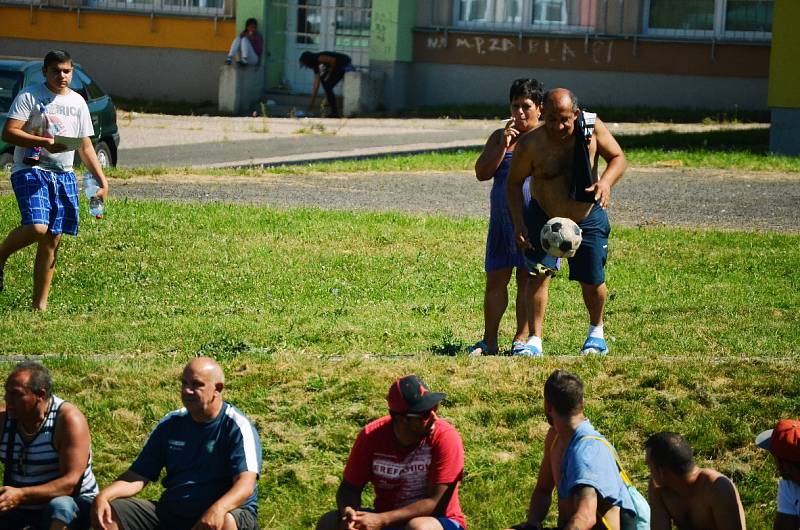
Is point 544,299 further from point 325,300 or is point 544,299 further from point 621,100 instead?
point 621,100

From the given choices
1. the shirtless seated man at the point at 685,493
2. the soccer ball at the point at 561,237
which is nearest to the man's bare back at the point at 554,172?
the soccer ball at the point at 561,237

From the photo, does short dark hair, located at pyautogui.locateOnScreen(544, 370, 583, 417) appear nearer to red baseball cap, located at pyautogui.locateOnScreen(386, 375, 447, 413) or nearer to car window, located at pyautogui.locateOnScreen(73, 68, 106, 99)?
red baseball cap, located at pyautogui.locateOnScreen(386, 375, 447, 413)

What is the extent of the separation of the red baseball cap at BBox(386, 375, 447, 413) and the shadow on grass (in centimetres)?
1459

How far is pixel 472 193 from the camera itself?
53.3ft

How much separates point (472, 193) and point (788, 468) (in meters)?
10.5

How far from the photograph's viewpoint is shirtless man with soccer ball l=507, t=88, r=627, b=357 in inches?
321

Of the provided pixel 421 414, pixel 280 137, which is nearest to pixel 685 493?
pixel 421 414

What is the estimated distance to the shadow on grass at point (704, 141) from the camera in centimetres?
2044

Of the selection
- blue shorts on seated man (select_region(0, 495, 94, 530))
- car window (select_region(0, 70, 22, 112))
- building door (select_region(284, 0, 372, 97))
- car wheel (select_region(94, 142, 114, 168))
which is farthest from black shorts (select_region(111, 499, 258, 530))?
building door (select_region(284, 0, 372, 97))

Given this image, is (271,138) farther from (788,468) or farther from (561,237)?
(788,468)

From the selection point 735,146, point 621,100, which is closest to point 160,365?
point 735,146

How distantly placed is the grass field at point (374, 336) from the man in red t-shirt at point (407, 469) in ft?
3.83

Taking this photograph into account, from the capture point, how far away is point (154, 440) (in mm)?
6492

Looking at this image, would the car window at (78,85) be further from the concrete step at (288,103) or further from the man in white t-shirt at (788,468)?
the man in white t-shirt at (788,468)
